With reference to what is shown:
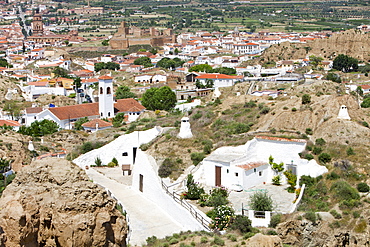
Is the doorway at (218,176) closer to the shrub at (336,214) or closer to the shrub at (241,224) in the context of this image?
the shrub at (241,224)

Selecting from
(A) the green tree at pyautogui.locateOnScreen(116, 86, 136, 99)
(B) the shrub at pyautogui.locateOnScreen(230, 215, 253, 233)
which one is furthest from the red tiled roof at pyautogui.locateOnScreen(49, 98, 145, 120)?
(B) the shrub at pyautogui.locateOnScreen(230, 215, 253, 233)

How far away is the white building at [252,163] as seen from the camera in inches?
776

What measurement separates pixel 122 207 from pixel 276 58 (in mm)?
55460

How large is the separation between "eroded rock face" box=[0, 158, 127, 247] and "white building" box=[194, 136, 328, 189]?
1138cm

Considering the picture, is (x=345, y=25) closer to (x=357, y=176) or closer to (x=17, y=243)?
(x=357, y=176)

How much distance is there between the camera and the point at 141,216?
18078mm

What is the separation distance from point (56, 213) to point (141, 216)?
10.0 m

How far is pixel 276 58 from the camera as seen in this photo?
70.9 metres

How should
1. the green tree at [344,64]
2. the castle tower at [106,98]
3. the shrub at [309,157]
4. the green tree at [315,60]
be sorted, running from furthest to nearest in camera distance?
the green tree at [315,60] → the green tree at [344,64] → the castle tower at [106,98] → the shrub at [309,157]

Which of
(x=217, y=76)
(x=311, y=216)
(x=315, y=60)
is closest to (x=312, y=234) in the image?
(x=311, y=216)

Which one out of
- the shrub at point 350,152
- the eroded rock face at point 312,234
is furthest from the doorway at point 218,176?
the shrub at point 350,152

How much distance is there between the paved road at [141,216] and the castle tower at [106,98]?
21.8 meters

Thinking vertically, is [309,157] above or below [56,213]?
below

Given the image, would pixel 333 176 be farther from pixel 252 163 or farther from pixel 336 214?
pixel 252 163
